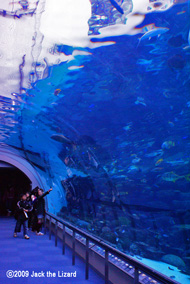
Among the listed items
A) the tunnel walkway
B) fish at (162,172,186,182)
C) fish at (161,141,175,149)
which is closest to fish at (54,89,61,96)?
the tunnel walkway

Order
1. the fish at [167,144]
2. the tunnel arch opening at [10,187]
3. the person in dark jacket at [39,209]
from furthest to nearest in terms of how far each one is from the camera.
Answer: the tunnel arch opening at [10,187] < the fish at [167,144] < the person in dark jacket at [39,209]

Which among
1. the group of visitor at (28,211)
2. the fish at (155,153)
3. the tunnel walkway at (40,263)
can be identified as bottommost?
the tunnel walkway at (40,263)

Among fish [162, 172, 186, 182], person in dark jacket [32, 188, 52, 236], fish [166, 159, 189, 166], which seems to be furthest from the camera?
fish [162, 172, 186, 182]

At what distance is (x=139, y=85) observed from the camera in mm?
8719

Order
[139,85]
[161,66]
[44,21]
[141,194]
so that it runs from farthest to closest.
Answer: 1. [141,194]
2. [139,85]
3. [161,66]
4. [44,21]

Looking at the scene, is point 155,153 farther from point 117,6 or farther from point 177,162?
point 117,6

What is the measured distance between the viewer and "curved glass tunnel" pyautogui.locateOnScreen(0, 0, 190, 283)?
5.57 m

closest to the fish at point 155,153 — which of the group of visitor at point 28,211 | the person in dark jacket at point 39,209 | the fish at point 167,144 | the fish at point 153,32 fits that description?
the fish at point 167,144

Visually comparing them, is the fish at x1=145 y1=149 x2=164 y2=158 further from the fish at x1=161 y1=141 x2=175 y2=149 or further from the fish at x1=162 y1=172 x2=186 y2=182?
the fish at x1=162 y1=172 x2=186 y2=182

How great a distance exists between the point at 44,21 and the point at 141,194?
20.8 metres

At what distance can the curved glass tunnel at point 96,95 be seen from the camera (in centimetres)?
557

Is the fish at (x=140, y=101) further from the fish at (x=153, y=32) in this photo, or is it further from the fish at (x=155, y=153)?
the fish at (x=155, y=153)

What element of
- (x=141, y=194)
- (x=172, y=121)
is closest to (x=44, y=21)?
(x=172, y=121)

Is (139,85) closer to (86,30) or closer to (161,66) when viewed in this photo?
(161,66)
